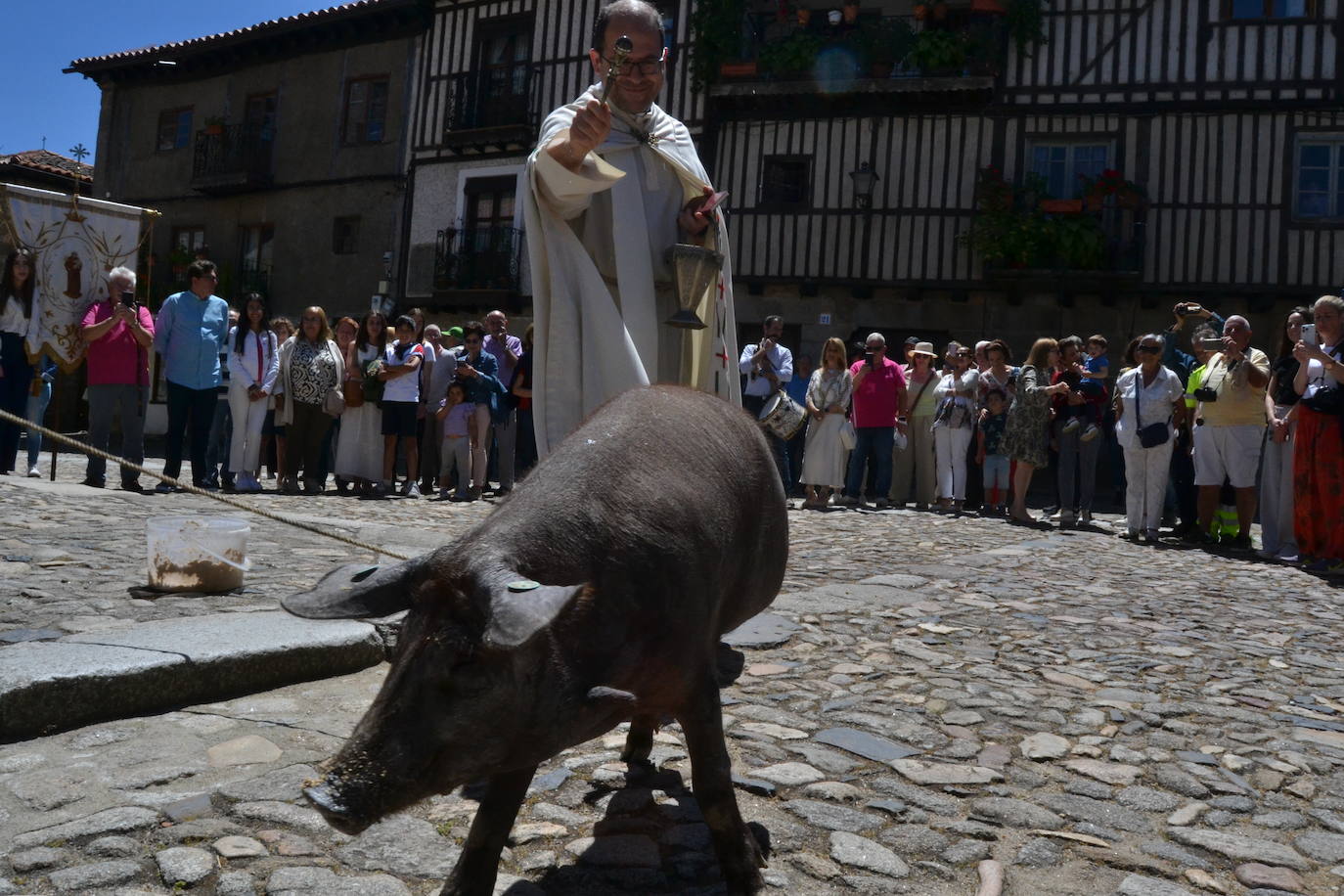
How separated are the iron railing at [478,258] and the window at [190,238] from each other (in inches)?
293

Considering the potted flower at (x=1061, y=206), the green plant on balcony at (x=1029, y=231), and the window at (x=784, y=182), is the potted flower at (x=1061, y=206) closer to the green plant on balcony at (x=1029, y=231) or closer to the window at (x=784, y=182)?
the green plant on balcony at (x=1029, y=231)

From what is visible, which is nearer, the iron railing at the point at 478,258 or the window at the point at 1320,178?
the window at the point at 1320,178

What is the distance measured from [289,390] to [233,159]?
654 inches

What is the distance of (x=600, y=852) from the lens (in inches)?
107

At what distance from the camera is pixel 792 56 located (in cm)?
1961

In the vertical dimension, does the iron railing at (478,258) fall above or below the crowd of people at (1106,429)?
above

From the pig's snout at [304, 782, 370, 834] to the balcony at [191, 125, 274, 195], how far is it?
2600cm

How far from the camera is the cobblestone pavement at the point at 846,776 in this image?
8.65ft

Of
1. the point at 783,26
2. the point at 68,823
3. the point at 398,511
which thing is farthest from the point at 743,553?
the point at 783,26

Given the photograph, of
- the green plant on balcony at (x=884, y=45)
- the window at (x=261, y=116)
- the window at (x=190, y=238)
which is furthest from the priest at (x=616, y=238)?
the window at (x=190, y=238)

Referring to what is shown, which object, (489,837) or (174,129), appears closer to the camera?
(489,837)

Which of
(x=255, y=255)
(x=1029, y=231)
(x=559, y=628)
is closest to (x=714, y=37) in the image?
(x=1029, y=231)

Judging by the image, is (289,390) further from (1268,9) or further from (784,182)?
(1268,9)

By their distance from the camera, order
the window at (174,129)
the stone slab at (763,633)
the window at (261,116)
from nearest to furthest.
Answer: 1. the stone slab at (763,633)
2. the window at (261,116)
3. the window at (174,129)
